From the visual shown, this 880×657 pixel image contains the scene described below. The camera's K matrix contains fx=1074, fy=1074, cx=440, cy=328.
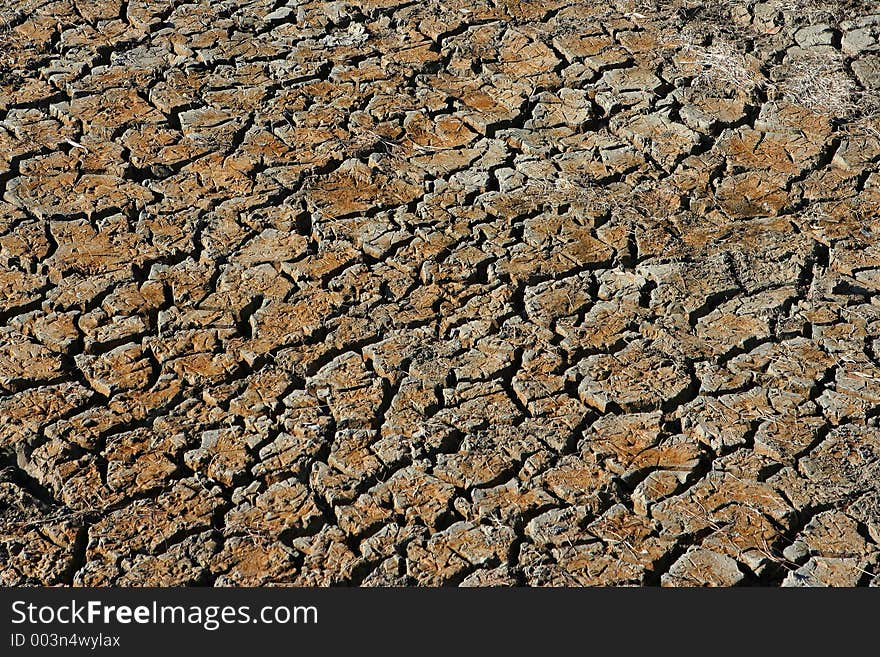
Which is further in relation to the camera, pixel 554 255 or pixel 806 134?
pixel 806 134

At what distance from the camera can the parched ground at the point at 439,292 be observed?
255cm

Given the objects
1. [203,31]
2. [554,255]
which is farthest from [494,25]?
[554,255]

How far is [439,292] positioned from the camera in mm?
3143

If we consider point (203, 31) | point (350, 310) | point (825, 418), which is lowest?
point (825, 418)

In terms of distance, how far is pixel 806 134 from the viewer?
12.2ft

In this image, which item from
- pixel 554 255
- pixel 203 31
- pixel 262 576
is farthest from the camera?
pixel 203 31

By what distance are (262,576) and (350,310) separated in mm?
894

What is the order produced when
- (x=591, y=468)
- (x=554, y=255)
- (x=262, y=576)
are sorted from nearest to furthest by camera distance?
(x=262, y=576) → (x=591, y=468) → (x=554, y=255)

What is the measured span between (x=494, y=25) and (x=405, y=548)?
2.47 m

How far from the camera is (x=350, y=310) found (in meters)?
3.09

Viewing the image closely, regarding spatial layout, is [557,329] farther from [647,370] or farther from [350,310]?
[350,310]

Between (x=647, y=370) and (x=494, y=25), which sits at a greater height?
(x=494, y=25)

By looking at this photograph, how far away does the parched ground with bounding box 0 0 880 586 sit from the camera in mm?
2547

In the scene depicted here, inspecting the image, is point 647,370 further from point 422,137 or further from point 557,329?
point 422,137
